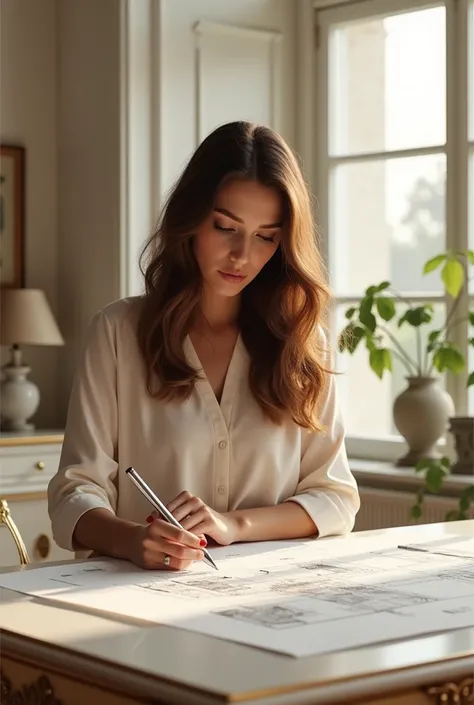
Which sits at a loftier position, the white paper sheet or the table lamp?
the table lamp

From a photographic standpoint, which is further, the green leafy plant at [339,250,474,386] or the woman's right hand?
the green leafy plant at [339,250,474,386]

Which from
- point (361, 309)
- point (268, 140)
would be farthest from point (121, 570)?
point (361, 309)

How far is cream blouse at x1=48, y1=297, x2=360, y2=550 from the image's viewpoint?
2.33 metres

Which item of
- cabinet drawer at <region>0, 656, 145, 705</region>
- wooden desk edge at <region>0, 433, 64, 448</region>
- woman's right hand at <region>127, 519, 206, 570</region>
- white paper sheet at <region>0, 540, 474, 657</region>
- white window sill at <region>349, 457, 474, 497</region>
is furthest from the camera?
wooden desk edge at <region>0, 433, 64, 448</region>

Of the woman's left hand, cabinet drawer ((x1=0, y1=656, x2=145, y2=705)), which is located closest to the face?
the woman's left hand

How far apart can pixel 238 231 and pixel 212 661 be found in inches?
46.6

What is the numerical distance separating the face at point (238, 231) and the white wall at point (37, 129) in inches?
110

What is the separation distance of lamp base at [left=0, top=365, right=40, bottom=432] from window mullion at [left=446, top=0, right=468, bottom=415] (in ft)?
5.45

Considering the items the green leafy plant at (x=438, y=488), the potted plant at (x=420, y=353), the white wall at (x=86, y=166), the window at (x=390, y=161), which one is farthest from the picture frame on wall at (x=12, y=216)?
the green leafy plant at (x=438, y=488)

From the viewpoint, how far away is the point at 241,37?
16.4 ft

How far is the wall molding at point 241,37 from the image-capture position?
486 cm

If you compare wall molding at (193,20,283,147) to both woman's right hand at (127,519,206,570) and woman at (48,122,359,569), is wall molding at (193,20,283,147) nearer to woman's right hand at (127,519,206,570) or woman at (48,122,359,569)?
woman at (48,122,359,569)

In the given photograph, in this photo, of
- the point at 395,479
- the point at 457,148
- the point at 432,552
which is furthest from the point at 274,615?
the point at 457,148

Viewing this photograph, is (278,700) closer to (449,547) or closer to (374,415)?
(449,547)
